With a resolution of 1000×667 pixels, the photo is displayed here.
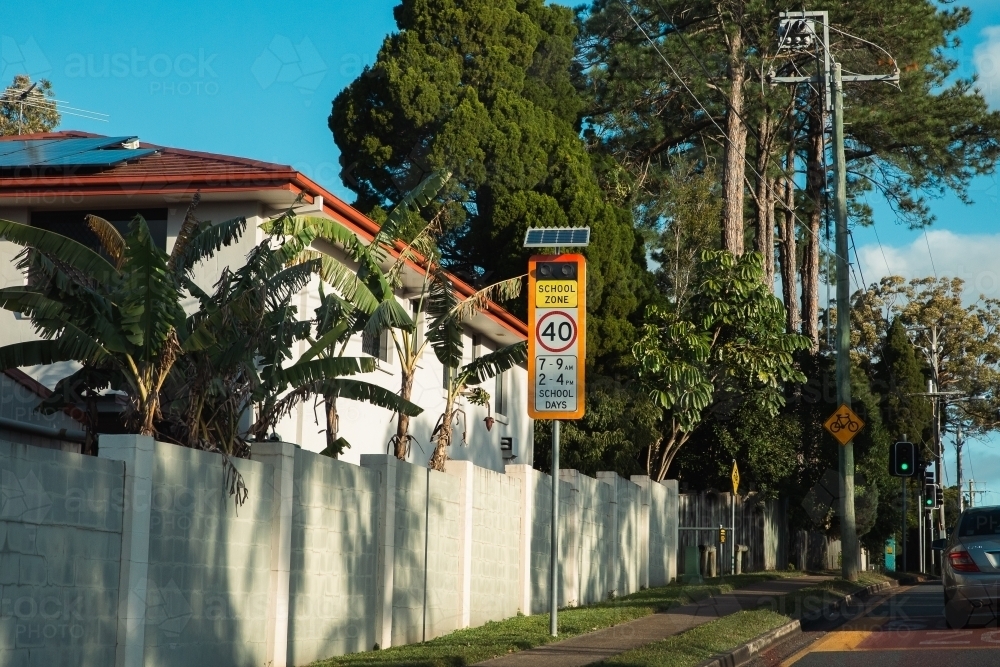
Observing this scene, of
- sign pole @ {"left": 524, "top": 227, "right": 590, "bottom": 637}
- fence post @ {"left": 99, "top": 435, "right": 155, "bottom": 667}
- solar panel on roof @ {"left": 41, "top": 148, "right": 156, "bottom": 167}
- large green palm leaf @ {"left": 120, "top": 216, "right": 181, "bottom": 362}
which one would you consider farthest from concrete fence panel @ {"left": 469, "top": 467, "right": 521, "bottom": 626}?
fence post @ {"left": 99, "top": 435, "right": 155, "bottom": 667}

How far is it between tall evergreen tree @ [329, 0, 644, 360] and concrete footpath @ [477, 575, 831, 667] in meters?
10.0

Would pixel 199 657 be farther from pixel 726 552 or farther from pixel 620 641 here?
pixel 726 552

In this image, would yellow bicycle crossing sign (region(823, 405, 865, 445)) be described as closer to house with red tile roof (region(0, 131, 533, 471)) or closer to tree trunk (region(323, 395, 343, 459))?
house with red tile roof (region(0, 131, 533, 471))

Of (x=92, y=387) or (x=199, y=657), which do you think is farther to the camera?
(x=92, y=387)

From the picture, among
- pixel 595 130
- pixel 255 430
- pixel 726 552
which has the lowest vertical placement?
pixel 726 552

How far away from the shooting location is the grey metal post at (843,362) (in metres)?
25.3

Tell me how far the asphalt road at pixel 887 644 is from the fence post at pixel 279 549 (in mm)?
4790

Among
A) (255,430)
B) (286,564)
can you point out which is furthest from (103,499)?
(255,430)

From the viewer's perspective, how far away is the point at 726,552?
31.8 meters

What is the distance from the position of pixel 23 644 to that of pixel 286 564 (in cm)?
343

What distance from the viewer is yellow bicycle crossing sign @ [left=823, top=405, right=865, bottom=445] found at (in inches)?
967

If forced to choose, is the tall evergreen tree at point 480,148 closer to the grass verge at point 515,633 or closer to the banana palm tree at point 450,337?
the grass verge at point 515,633

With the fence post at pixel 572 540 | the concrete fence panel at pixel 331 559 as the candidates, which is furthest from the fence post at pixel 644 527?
the concrete fence panel at pixel 331 559

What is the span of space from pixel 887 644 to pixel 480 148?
18.1 metres
